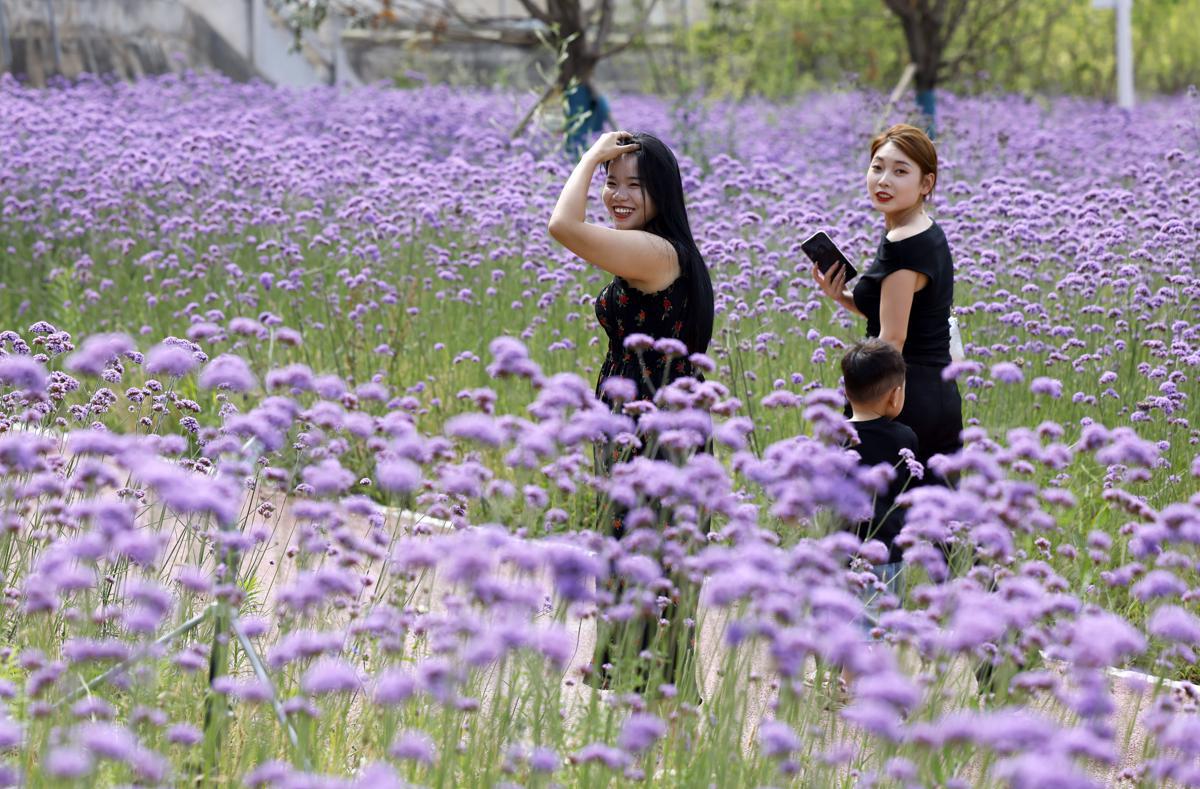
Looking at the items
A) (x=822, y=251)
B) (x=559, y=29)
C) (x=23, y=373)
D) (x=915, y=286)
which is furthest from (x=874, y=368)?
(x=559, y=29)

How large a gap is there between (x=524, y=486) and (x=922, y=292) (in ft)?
6.63

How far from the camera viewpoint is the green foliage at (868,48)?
22125mm

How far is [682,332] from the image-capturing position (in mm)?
4219

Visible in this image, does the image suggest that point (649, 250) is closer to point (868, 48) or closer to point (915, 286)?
point (915, 286)

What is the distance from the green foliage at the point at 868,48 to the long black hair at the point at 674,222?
1659 cm

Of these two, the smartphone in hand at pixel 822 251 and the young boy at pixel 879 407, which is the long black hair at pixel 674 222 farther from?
the smartphone in hand at pixel 822 251

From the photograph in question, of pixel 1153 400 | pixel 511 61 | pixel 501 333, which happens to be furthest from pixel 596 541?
pixel 511 61

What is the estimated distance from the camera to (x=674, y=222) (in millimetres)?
4238

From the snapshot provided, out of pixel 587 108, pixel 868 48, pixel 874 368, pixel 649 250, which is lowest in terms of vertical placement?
pixel 874 368

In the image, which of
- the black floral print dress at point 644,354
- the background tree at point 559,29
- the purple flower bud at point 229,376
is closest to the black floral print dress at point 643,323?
the black floral print dress at point 644,354

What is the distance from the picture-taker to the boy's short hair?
4129 mm

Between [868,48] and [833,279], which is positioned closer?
[833,279]

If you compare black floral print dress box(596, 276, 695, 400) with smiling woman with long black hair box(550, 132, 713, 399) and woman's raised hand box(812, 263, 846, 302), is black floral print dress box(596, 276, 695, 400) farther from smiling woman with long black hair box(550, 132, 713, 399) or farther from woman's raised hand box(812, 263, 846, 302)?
woman's raised hand box(812, 263, 846, 302)

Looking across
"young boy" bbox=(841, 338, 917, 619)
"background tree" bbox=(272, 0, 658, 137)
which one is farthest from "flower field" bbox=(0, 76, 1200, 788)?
"background tree" bbox=(272, 0, 658, 137)
